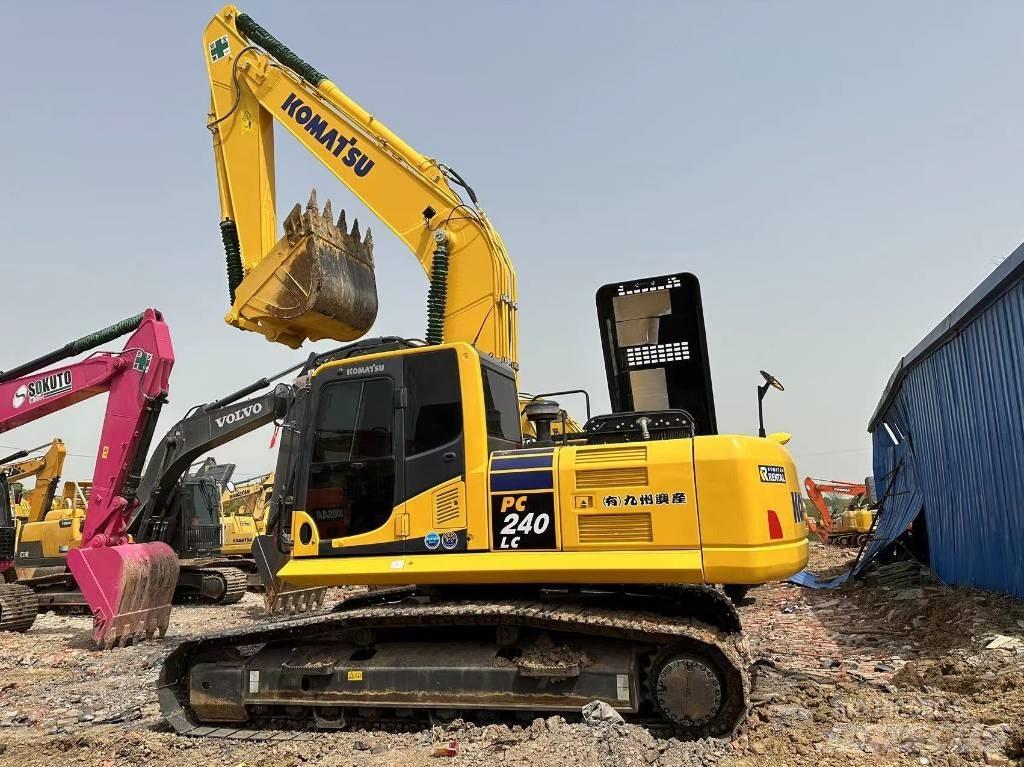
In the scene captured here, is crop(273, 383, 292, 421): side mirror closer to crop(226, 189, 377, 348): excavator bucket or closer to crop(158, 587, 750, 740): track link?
crop(226, 189, 377, 348): excavator bucket

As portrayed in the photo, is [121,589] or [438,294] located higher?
[438,294]

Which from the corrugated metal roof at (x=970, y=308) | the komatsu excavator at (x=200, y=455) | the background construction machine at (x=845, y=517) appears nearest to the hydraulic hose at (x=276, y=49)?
the komatsu excavator at (x=200, y=455)

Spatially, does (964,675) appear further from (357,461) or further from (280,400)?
(280,400)

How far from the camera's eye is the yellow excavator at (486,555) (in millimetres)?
5047

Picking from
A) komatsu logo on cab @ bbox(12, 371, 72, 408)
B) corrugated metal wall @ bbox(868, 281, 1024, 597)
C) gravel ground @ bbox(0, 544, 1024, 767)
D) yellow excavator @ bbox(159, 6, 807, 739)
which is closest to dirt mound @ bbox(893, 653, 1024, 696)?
gravel ground @ bbox(0, 544, 1024, 767)

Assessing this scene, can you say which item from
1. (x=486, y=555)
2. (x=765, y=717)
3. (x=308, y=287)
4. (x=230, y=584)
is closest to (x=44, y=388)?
(x=230, y=584)

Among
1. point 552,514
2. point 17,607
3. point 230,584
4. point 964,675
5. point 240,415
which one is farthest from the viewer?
point 230,584

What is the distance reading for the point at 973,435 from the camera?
32.3ft

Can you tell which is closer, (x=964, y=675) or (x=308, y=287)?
(x=964, y=675)

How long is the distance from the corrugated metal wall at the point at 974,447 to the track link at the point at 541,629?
186 inches

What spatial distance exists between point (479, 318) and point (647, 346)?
1.45 metres

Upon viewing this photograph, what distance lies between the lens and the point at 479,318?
6.94 metres

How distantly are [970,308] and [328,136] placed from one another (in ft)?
24.4

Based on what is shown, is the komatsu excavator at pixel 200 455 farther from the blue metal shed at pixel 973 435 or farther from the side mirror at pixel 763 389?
the blue metal shed at pixel 973 435
